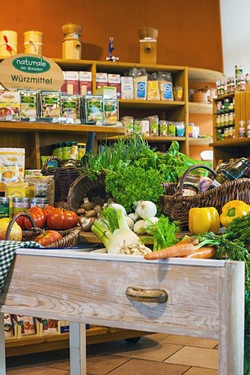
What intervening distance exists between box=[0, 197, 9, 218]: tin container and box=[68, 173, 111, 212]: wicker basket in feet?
1.28

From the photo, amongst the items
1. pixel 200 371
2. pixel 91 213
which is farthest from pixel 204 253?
pixel 200 371

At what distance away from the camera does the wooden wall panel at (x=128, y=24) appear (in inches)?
305

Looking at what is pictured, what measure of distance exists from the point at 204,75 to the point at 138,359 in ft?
17.0

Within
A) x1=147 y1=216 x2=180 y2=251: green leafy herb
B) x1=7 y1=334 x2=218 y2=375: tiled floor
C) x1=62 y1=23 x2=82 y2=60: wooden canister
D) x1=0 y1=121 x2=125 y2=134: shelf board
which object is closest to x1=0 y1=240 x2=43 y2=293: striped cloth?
x1=147 y1=216 x2=180 y2=251: green leafy herb

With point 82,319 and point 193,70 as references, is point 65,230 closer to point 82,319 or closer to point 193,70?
point 82,319

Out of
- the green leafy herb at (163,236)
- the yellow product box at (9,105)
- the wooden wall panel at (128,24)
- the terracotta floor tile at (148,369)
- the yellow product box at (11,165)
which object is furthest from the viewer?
the wooden wall panel at (128,24)

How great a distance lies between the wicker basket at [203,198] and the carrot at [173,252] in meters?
0.87

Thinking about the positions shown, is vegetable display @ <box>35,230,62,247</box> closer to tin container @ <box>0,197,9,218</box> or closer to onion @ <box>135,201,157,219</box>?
onion @ <box>135,201,157,219</box>

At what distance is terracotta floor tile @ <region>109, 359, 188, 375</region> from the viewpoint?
3386 mm

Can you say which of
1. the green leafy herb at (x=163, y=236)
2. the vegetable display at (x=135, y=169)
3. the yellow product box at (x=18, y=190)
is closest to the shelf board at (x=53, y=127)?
the yellow product box at (x=18, y=190)

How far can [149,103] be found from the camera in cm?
757

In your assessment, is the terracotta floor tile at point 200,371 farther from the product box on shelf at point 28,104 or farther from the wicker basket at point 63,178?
the product box on shelf at point 28,104

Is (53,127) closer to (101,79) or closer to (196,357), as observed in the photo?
(196,357)

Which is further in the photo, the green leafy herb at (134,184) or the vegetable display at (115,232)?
the green leafy herb at (134,184)
